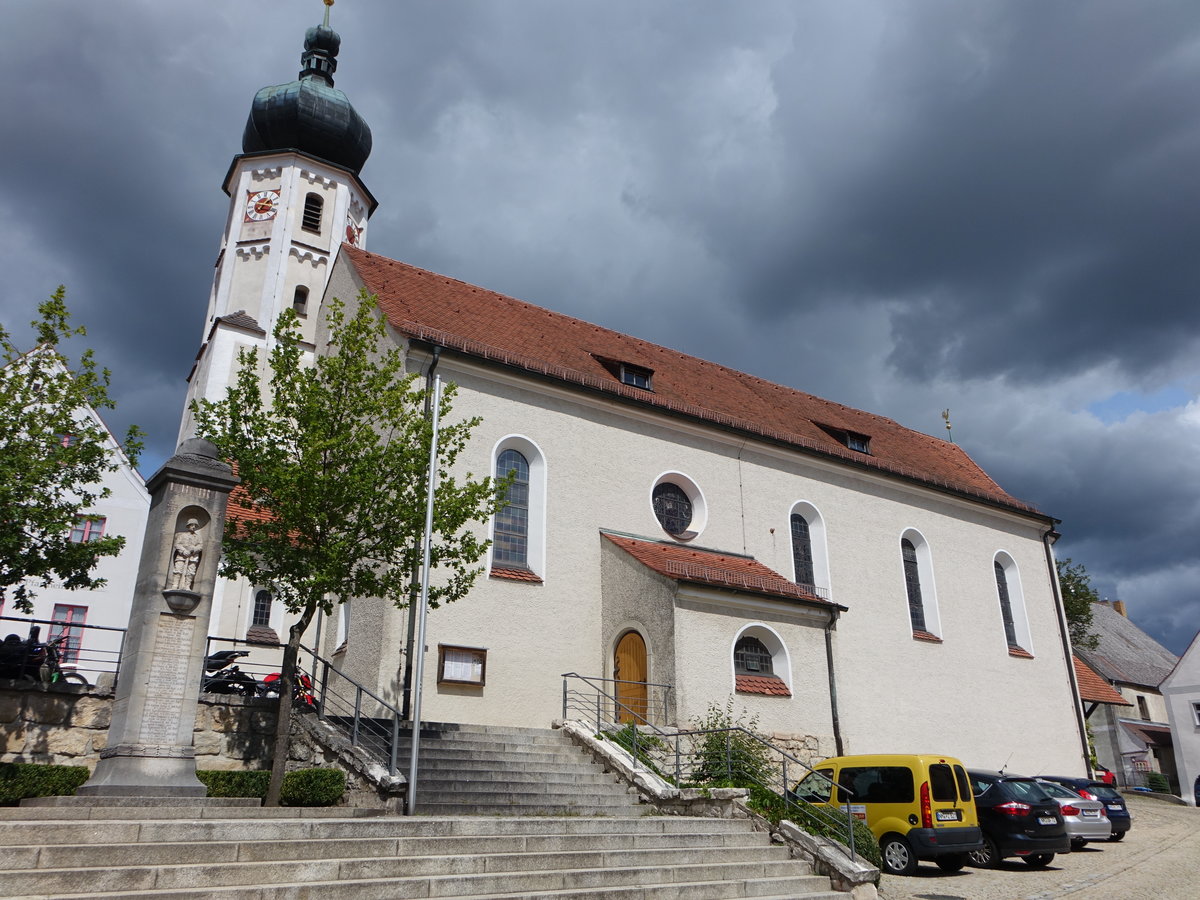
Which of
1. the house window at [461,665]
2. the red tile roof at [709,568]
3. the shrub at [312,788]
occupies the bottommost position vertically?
the shrub at [312,788]

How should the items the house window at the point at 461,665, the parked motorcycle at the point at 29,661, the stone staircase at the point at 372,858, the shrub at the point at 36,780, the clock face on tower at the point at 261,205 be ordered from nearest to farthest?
the stone staircase at the point at 372,858, the shrub at the point at 36,780, the parked motorcycle at the point at 29,661, the house window at the point at 461,665, the clock face on tower at the point at 261,205

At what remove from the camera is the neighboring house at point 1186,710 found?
3494cm

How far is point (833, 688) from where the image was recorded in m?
18.1

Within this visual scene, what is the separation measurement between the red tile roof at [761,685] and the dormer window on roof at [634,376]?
7072mm

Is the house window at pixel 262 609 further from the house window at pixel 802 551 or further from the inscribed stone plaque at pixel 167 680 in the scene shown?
the inscribed stone plaque at pixel 167 680

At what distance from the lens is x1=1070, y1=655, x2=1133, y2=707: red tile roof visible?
86.2ft

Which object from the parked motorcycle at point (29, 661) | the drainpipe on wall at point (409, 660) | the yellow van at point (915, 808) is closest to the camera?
the parked motorcycle at point (29, 661)

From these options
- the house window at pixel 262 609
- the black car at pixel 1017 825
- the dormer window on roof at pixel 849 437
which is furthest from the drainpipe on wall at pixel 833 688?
the house window at pixel 262 609

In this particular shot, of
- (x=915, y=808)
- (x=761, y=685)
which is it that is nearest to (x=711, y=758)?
(x=915, y=808)

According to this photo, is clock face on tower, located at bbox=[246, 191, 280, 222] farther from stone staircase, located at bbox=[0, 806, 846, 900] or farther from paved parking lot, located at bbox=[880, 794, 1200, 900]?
paved parking lot, located at bbox=[880, 794, 1200, 900]

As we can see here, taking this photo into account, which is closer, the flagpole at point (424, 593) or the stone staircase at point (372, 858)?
the stone staircase at point (372, 858)

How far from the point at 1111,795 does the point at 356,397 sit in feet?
52.0

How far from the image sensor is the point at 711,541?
19953 mm

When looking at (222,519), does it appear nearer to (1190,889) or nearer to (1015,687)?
(1190,889)
